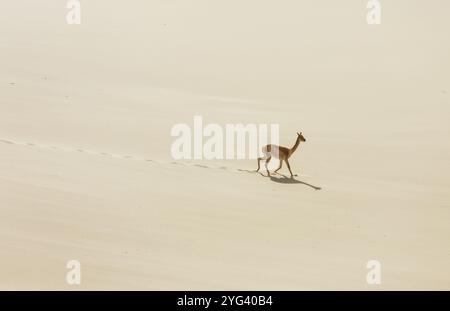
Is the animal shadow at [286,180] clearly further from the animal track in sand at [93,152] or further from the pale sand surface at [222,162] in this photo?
the animal track in sand at [93,152]

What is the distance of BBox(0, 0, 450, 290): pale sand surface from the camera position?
6.23 m

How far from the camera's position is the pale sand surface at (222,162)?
6234 millimetres

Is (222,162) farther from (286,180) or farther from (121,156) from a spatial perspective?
(121,156)

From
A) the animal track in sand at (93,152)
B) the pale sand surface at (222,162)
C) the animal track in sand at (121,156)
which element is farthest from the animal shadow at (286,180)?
the animal track in sand at (93,152)

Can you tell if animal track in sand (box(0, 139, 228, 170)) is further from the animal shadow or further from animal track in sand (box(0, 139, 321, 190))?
the animal shadow

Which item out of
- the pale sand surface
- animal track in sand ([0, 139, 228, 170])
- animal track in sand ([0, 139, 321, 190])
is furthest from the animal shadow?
animal track in sand ([0, 139, 228, 170])

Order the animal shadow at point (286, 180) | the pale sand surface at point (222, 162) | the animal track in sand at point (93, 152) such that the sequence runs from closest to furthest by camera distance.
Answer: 1. the pale sand surface at point (222, 162)
2. the animal shadow at point (286, 180)
3. the animal track in sand at point (93, 152)

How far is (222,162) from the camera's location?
830 centimetres

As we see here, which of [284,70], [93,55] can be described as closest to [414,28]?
[284,70]

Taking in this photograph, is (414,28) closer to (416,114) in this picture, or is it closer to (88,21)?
(416,114)

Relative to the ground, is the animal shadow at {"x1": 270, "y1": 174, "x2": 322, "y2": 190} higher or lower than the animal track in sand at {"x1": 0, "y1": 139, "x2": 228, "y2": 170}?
lower

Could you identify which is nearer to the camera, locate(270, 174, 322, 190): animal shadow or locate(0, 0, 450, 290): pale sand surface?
→ locate(0, 0, 450, 290): pale sand surface

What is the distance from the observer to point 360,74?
11961 millimetres

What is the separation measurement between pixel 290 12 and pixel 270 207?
855 cm
